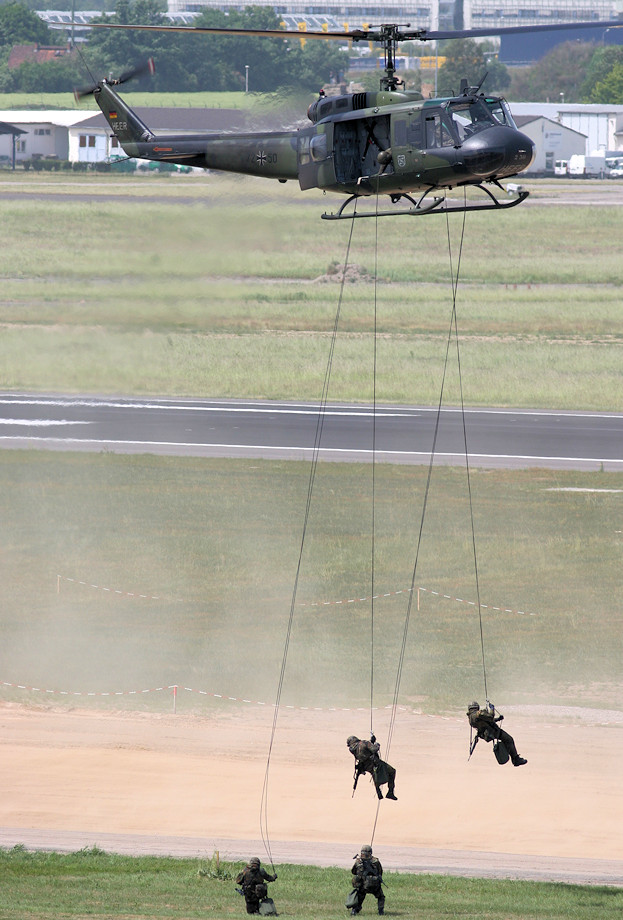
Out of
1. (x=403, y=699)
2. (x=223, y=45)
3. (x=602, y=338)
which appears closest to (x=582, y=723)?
(x=403, y=699)

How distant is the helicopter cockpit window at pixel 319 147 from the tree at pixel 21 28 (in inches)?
3316

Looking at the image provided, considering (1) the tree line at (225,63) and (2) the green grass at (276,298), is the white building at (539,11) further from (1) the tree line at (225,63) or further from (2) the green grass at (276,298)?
(2) the green grass at (276,298)

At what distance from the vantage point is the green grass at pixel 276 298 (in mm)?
51438

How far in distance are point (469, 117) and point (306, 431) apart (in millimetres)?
32062

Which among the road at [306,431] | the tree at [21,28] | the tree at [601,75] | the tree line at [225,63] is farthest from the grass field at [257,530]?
the tree at [601,75]

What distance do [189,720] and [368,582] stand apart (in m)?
A: 11.0

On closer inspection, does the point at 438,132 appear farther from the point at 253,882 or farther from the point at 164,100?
the point at 164,100

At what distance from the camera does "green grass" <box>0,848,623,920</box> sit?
20875mm

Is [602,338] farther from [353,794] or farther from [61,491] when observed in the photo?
[353,794]

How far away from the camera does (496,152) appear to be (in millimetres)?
22875

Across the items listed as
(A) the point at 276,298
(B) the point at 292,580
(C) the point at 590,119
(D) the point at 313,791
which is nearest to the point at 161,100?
(A) the point at 276,298

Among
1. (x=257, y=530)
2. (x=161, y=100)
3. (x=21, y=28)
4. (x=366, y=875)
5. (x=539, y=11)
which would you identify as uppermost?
(x=539, y=11)

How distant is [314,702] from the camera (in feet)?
109

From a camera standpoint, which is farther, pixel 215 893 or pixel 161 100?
pixel 161 100
